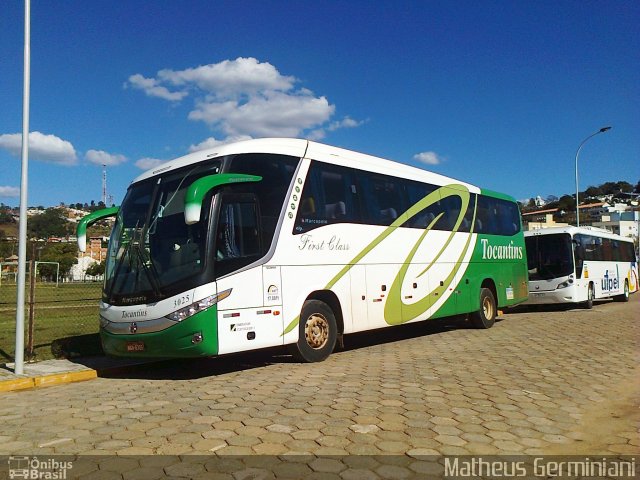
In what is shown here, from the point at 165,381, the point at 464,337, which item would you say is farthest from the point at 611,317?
Answer: the point at 165,381

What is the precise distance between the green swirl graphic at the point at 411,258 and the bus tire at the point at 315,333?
299 mm

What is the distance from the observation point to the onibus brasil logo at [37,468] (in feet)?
13.5

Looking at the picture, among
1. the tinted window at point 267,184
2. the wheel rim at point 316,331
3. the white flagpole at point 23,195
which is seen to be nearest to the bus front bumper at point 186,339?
the tinted window at point 267,184

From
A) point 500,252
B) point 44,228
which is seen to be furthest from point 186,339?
point 44,228

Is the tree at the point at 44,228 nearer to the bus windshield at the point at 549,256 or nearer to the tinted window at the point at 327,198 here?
the tinted window at the point at 327,198

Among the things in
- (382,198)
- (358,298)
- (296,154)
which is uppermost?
(296,154)

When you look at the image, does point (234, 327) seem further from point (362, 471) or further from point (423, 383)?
point (362, 471)

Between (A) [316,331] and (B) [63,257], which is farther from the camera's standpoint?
(B) [63,257]

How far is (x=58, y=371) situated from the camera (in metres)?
8.60

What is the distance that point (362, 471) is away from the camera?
4.05m

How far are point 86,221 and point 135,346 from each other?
289cm

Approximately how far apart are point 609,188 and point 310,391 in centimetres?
19275

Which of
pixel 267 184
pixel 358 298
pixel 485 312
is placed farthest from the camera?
pixel 485 312

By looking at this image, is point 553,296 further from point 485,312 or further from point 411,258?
point 411,258
